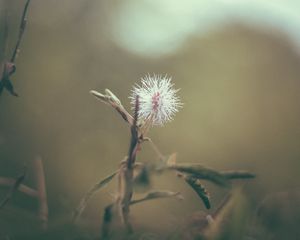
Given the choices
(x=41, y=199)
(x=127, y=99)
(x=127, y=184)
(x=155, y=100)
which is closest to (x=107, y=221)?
(x=127, y=184)

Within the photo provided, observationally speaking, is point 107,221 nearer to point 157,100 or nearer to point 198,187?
point 198,187

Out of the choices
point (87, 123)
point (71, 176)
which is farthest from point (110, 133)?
point (71, 176)

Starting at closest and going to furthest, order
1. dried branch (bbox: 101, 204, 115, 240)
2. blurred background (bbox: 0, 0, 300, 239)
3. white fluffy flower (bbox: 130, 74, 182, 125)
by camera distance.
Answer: dried branch (bbox: 101, 204, 115, 240)
white fluffy flower (bbox: 130, 74, 182, 125)
blurred background (bbox: 0, 0, 300, 239)

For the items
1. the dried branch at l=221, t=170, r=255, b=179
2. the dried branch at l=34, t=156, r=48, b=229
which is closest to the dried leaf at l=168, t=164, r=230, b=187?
the dried branch at l=221, t=170, r=255, b=179

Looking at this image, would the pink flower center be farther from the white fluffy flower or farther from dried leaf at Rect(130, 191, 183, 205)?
dried leaf at Rect(130, 191, 183, 205)

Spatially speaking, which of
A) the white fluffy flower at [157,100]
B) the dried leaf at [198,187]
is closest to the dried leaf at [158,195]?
the dried leaf at [198,187]

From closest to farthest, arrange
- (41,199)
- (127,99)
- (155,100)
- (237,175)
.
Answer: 1. (237,175)
2. (41,199)
3. (155,100)
4. (127,99)

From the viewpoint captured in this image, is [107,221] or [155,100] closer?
[107,221]

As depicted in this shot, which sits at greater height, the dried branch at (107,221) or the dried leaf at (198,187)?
the dried leaf at (198,187)

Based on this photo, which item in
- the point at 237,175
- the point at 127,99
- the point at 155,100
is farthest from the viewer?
the point at 127,99

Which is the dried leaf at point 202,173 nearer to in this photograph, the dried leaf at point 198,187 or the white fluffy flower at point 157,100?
the dried leaf at point 198,187
